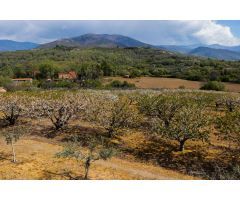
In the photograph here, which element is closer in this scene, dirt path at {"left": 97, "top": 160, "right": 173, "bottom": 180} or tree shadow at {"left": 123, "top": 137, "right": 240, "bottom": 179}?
dirt path at {"left": 97, "top": 160, "right": 173, "bottom": 180}

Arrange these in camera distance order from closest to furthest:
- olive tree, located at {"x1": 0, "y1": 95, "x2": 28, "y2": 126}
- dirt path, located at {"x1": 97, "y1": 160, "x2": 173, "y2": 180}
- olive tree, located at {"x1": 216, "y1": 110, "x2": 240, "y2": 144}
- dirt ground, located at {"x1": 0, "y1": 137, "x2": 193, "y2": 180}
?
dirt ground, located at {"x1": 0, "y1": 137, "x2": 193, "y2": 180} < dirt path, located at {"x1": 97, "y1": 160, "x2": 173, "y2": 180} < olive tree, located at {"x1": 216, "y1": 110, "x2": 240, "y2": 144} < olive tree, located at {"x1": 0, "y1": 95, "x2": 28, "y2": 126}

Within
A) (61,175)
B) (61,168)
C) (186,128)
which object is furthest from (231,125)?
(61,175)

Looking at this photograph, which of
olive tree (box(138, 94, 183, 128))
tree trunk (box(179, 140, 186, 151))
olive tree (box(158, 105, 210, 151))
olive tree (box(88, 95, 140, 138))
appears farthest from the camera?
olive tree (box(138, 94, 183, 128))

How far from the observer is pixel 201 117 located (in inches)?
1260

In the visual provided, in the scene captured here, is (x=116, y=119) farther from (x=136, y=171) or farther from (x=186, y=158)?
(x=136, y=171)

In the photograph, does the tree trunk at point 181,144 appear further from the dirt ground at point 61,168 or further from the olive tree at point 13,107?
the olive tree at point 13,107

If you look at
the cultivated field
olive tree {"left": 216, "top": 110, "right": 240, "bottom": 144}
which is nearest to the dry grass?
the cultivated field

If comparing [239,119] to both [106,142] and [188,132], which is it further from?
[106,142]

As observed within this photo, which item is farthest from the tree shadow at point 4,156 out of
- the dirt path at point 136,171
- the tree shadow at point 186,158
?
the tree shadow at point 186,158

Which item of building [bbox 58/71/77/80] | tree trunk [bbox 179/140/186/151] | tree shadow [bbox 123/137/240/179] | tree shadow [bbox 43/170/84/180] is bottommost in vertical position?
tree shadow [bbox 123/137/240/179]

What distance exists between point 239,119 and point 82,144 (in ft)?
48.7

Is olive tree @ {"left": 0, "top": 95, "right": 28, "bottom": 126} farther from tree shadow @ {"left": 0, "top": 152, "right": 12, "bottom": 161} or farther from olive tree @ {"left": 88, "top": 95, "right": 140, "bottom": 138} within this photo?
tree shadow @ {"left": 0, "top": 152, "right": 12, "bottom": 161}

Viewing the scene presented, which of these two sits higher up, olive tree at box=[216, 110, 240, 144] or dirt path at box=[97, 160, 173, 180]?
olive tree at box=[216, 110, 240, 144]

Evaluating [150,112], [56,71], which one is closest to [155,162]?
[150,112]
